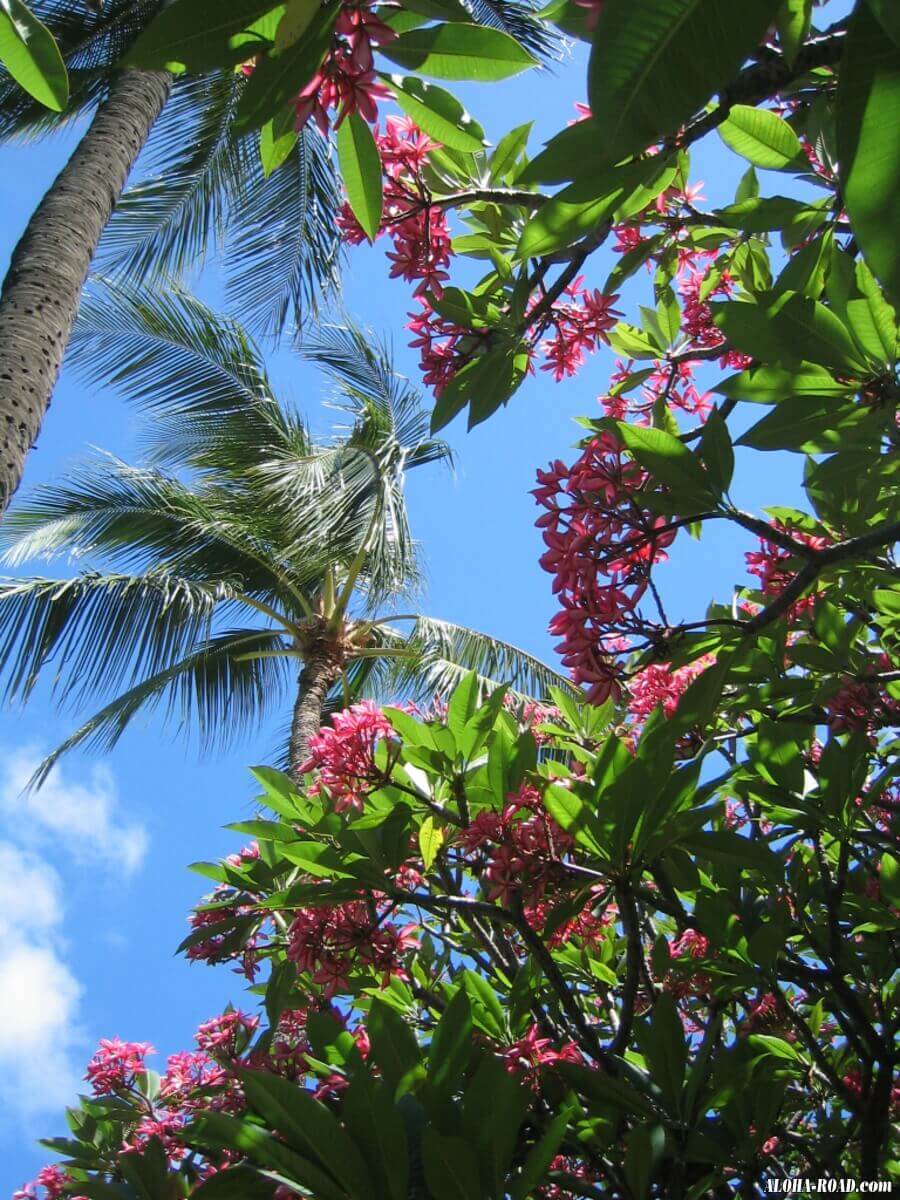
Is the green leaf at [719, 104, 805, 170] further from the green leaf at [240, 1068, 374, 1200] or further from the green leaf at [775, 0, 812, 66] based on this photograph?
the green leaf at [240, 1068, 374, 1200]

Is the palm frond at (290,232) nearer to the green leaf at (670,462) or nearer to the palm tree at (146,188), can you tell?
the palm tree at (146,188)

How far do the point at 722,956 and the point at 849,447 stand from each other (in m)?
1.06

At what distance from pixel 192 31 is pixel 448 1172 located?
4.56 ft

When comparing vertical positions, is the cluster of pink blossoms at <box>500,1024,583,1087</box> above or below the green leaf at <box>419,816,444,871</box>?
below

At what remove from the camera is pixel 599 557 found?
1.51 m

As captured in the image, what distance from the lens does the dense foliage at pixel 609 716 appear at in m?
1.06

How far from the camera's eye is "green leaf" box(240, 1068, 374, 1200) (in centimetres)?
131

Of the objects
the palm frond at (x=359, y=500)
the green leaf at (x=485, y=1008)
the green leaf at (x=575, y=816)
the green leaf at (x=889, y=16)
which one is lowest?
the green leaf at (x=485, y=1008)

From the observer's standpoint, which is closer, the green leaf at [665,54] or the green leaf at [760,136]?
the green leaf at [665,54]

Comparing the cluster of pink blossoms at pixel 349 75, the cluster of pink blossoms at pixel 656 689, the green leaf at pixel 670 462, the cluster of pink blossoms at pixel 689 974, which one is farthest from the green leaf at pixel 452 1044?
the cluster of pink blossoms at pixel 349 75

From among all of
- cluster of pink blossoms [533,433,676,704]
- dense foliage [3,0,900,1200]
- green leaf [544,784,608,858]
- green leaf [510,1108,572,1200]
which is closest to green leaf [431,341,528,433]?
dense foliage [3,0,900,1200]

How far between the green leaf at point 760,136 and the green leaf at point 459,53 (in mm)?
689

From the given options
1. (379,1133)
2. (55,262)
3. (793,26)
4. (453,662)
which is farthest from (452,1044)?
(453,662)

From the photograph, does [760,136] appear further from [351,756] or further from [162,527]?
[162,527]
